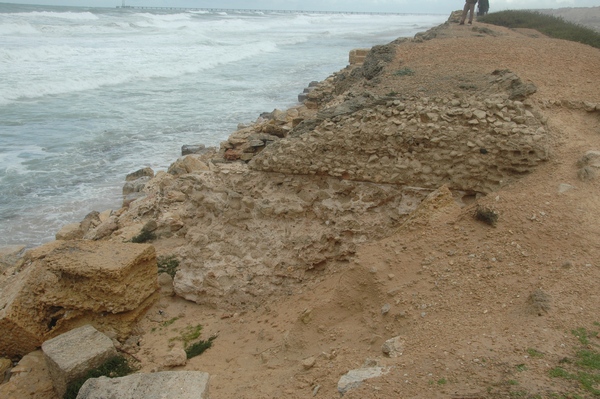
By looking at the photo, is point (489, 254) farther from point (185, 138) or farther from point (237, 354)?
point (185, 138)

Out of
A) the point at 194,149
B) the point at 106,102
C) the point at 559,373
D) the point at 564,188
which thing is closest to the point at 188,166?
the point at 194,149

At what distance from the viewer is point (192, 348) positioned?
5449mm

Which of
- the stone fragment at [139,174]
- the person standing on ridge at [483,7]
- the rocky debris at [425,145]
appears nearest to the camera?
the rocky debris at [425,145]

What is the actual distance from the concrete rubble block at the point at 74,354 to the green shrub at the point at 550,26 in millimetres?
13943

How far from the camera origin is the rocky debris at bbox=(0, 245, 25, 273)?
8125mm

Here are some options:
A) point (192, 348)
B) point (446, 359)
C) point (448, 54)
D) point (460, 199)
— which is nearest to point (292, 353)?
point (192, 348)

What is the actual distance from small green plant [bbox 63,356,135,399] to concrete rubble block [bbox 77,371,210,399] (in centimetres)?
65

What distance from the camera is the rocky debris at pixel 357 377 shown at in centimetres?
353

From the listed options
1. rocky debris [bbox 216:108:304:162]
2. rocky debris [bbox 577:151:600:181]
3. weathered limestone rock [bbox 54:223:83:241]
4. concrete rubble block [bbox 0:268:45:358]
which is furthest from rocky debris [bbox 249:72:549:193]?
weathered limestone rock [bbox 54:223:83:241]

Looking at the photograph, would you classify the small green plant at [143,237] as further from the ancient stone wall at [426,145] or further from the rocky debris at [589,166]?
the rocky debris at [589,166]

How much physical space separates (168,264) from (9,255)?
135 inches

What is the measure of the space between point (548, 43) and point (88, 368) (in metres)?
12.3

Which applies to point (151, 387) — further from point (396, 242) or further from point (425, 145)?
point (425, 145)

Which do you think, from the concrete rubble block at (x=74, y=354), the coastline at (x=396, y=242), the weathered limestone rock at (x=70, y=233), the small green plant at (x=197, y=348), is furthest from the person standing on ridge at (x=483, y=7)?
the concrete rubble block at (x=74, y=354)
